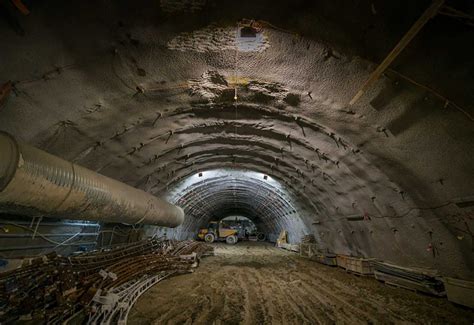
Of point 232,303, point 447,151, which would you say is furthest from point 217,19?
point 232,303

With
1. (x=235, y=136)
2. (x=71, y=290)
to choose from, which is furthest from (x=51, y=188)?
(x=235, y=136)

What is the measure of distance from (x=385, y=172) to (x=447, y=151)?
5.16ft

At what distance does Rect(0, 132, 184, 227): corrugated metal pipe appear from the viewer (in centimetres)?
280

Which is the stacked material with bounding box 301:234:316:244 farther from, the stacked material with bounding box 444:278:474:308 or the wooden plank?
the wooden plank

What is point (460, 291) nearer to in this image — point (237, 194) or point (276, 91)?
point (276, 91)

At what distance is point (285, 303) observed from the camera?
196 inches

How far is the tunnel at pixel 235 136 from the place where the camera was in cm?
281

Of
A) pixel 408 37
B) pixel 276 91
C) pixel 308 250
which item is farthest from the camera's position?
pixel 308 250

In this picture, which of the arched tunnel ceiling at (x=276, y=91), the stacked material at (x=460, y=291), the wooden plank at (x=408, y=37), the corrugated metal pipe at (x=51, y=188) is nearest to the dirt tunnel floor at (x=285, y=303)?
the stacked material at (x=460, y=291)

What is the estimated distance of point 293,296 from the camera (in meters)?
5.51

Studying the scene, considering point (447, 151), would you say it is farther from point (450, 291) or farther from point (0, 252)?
point (0, 252)

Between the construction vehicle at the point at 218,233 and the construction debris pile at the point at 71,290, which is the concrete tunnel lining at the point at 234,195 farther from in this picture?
the construction debris pile at the point at 71,290

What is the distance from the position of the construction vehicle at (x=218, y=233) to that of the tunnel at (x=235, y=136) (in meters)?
13.8

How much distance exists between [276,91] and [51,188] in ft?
14.1
